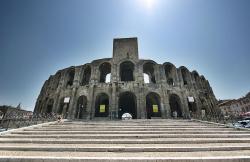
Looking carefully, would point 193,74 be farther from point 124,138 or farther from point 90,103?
point 124,138

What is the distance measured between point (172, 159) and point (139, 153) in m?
1.23

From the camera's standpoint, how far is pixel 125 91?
19531 millimetres

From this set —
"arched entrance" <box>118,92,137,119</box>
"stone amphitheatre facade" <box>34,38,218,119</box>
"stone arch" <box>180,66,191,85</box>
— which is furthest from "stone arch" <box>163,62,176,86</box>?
"arched entrance" <box>118,92,137,119</box>

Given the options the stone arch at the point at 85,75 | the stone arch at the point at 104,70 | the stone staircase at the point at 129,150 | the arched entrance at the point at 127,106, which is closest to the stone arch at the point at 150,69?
the arched entrance at the point at 127,106

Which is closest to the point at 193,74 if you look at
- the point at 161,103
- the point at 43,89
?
the point at 161,103

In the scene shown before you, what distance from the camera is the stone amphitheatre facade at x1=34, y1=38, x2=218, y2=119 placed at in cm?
1922

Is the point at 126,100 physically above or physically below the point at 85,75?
below

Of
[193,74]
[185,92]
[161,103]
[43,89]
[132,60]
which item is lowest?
[161,103]

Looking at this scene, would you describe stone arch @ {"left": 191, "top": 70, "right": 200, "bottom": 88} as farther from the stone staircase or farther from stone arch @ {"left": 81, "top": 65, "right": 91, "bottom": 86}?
the stone staircase

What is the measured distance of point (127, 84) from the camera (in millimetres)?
19969

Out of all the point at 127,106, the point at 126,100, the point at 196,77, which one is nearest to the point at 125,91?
the point at 126,100

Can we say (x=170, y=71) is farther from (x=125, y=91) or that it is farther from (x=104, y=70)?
(x=104, y=70)

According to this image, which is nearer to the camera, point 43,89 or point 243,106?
point 43,89

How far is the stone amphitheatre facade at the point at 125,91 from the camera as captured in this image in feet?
63.0
